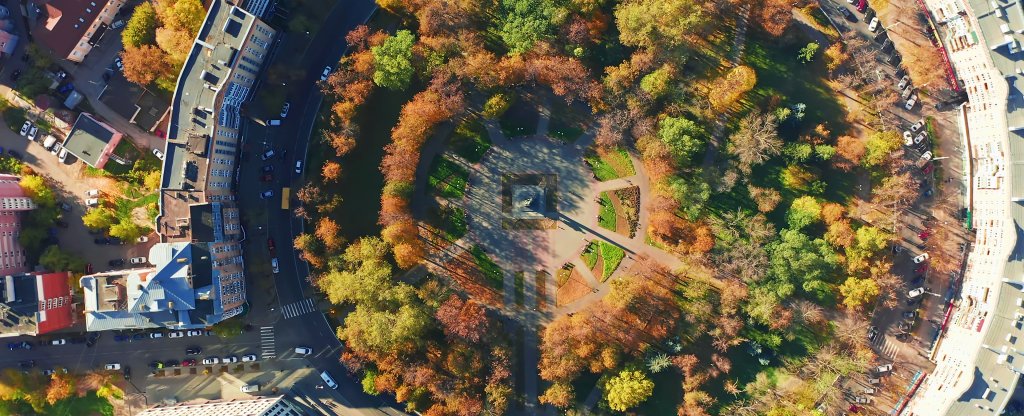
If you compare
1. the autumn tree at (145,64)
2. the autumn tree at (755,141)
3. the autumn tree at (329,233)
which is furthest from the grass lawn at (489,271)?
the autumn tree at (145,64)

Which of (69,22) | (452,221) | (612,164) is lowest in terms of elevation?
(452,221)

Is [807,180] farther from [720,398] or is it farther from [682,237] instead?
[720,398]

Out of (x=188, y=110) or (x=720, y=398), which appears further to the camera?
(x=720, y=398)

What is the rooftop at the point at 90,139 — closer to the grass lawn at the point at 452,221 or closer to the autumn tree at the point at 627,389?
the grass lawn at the point at 452,221

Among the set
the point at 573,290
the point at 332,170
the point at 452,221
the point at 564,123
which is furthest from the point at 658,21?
the point at 332,170

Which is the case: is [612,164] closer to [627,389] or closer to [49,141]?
[627,389]

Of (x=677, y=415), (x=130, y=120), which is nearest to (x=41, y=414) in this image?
(x=130, y=120)
